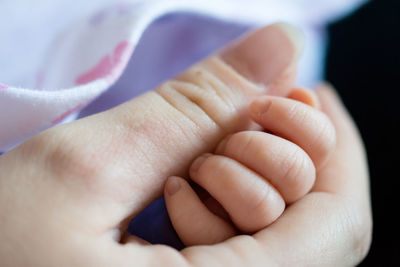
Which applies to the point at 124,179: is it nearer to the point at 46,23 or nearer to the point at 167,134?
the point at 167,134

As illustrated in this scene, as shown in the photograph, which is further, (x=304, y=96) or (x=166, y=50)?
(x=166, y=50)

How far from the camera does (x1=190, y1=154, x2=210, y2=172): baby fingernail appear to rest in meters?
0.46

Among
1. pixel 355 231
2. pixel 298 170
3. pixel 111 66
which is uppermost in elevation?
pixel 111 66

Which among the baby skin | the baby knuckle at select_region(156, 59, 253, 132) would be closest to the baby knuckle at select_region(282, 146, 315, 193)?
the baby skin

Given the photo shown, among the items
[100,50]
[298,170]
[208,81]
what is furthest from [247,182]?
[100,50]

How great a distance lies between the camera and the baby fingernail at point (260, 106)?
0.48 meters

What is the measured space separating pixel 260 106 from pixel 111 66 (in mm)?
221

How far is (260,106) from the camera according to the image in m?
0.48

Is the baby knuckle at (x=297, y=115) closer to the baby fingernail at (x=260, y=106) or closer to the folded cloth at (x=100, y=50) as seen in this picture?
the baby fingernail at (x=260, y=106)

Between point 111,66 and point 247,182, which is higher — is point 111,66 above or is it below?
above

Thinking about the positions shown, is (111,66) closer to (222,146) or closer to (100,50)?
(100,50)

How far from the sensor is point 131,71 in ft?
2.24

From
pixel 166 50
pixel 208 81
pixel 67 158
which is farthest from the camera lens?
pixel 166 50

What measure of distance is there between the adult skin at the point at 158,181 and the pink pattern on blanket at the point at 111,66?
7 centimetres
